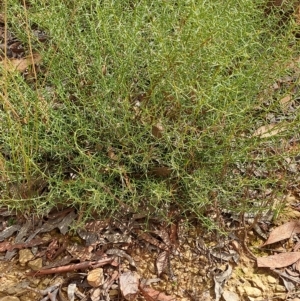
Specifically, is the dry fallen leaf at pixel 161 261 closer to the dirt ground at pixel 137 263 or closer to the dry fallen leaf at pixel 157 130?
the dirt ground at pixel 137 263

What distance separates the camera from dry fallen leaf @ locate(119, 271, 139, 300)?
5.59 feet

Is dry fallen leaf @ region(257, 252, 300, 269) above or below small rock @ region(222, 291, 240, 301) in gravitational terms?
above

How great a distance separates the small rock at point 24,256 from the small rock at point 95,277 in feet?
0.79

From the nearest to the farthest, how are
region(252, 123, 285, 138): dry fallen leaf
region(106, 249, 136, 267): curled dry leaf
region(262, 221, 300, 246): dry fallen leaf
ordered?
region(252, 123, 285, 138): dry fallen leaf < region(106, 249, 136, 267): curled dry leaf < region(262, 221, 300, 246): dry fallen leaf

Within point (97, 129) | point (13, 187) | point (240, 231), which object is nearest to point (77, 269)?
point (13, 187)

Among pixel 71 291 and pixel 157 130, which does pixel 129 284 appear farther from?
pixel 157 130

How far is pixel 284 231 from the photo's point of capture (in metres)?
1.94

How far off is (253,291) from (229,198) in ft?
1.17

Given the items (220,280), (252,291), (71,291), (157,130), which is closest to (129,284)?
(71,291)

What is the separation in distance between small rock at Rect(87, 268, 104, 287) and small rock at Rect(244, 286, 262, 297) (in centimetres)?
54

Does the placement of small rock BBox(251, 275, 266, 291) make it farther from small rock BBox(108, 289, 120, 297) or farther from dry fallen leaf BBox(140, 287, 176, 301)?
small rock BBox(108, 289, 120, 297)

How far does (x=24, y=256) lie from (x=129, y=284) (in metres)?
0.41

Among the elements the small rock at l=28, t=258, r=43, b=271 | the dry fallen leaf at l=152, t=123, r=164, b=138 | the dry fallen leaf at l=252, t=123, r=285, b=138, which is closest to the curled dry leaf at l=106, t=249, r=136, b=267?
the small rock at l=28, t=258, r=43, b=271

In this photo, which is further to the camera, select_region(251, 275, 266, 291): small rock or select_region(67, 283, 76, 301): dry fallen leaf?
select_region(251, 275, 266, 291): small rock
